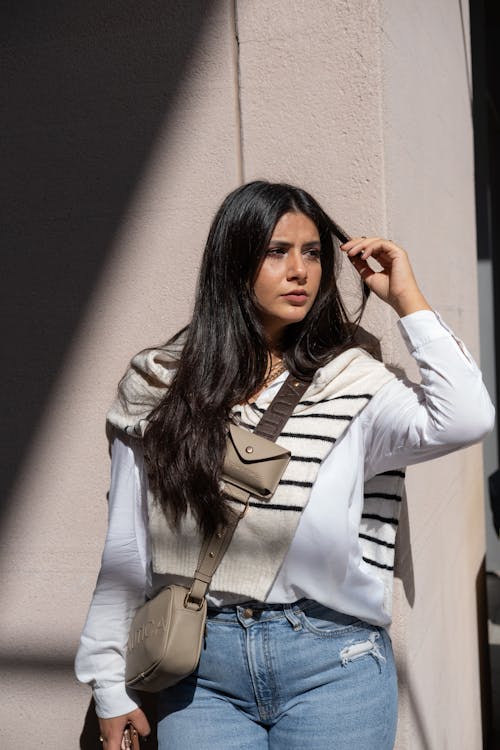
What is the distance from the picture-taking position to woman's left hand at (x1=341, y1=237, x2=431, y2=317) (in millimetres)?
2113

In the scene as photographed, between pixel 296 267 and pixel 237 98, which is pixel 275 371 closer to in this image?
pixel 296 267

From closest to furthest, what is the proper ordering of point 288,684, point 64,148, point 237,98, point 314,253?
1. point 288,684
2. point 314,253
3. point 237,98
4. point 64,148

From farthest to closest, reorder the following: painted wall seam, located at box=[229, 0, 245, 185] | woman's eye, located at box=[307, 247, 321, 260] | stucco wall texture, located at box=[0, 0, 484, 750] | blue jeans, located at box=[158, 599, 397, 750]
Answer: painted wall seam, located at box=[229, 0, 245, 185], stucco wall texture, located at box=[0, 0, 484, 750], woman's eye, located at box=[307, 247, 321, 260], blue jeans, located at box=[158, 599, 397, 750]

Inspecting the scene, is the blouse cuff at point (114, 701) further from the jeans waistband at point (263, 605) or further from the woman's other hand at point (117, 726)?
the jeans waistband at point (263, 605)

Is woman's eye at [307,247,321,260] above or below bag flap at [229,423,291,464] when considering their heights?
above

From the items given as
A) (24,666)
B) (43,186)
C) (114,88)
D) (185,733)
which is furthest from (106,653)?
(114,88)

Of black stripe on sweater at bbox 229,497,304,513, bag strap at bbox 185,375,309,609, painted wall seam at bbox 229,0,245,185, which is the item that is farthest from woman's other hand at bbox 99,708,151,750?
painted wall seam at bbox 229,0,245,185

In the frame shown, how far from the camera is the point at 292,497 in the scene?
1994 mm

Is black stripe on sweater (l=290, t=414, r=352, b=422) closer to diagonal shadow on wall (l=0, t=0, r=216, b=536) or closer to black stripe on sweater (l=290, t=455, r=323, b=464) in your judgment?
black stripe on sweater (l=290, t=455, r=323, b=464)

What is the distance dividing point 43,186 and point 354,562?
5.21 ft

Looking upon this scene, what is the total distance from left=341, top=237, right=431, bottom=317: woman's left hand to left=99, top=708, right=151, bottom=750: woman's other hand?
1230 mm

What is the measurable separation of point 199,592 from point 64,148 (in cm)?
153

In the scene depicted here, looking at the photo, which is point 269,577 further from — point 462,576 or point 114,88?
point 462,576

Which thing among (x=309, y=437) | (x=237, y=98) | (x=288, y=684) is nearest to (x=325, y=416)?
(x=309, y=437)
